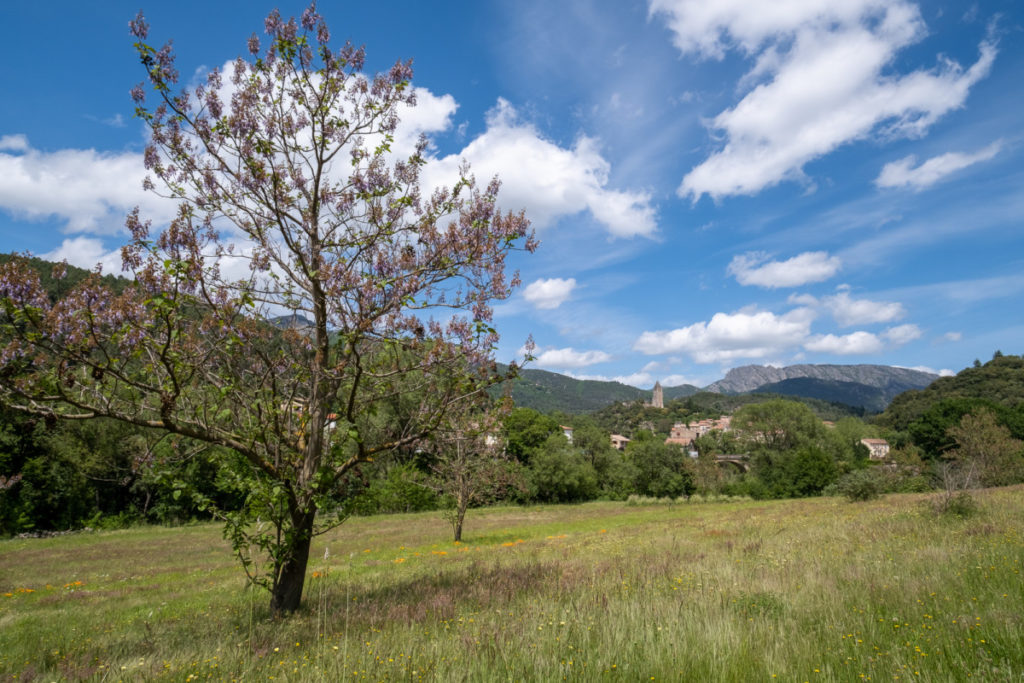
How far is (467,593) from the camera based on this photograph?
8.73 m

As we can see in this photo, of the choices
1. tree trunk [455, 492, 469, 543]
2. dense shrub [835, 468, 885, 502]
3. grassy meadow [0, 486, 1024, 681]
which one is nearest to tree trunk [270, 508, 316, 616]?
grassy meadow [0, 486, 1024, 681]

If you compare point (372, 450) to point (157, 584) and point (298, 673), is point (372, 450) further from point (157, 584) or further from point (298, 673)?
point (157, 584)

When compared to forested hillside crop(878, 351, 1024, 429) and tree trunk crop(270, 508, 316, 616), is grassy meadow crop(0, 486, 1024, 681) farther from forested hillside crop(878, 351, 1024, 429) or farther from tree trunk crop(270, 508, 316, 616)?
forested hillside crop(878, 351, 1024, 429)

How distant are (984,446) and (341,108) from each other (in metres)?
57.8

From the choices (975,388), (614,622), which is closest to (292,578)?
(614,622)

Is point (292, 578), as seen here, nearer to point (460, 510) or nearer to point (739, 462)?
point (460, 510)

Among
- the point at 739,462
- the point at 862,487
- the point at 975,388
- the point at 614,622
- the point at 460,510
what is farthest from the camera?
the point at 975,388

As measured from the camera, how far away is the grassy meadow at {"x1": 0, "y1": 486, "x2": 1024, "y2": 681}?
484 cm

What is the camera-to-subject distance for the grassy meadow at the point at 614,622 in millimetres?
4840

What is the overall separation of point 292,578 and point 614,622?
542 centimetres

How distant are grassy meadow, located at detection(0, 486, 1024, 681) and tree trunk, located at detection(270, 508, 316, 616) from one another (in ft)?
1.29

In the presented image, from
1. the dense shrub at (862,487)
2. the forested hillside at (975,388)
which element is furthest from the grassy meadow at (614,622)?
the forested hillside at (975,388)

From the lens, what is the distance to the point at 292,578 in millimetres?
8312

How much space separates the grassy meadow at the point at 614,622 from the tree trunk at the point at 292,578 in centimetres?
39
